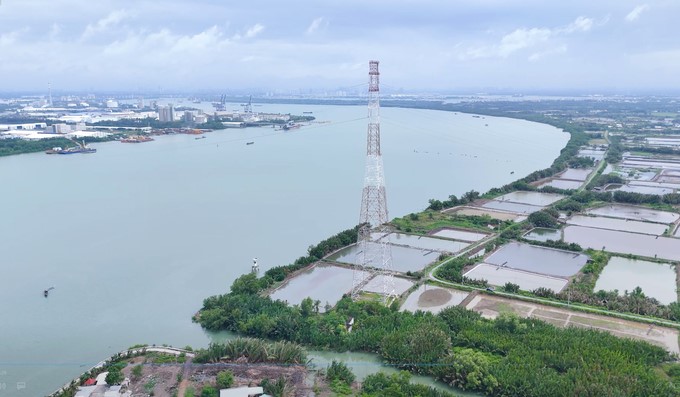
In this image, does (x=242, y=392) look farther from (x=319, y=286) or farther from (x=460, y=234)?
(x=460, y=234)

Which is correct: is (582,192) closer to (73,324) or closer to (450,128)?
(73,324)

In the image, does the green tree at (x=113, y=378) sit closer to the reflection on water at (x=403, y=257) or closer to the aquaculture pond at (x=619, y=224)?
the reflection on water at (x=403, y=257)

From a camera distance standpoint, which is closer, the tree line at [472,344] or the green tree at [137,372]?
the tree line at [472,344]

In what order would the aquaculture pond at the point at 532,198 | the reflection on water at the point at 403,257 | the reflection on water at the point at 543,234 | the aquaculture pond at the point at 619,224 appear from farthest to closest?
the aquaculture pond at the point at 532,198 < the aquaculture pond at the point at 619,224 < the reflection on water at the point at 543,234 < the reflection on water at the point at 403,257

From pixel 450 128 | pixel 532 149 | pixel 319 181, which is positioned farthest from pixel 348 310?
pixel 450 128

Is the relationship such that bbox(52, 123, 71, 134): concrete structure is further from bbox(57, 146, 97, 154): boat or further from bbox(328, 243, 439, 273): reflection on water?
bbox(328, 243, 439, 273): reflection on water

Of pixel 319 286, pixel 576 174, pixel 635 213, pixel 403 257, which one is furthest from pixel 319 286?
pixel 576 174

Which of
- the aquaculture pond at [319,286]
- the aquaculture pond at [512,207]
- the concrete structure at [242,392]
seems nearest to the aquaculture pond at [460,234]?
the aquaculture pond at [512,207]

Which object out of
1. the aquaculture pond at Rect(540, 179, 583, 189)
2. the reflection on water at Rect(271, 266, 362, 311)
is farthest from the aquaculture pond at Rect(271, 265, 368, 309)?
the aquaculture pond at Rect(540, 179, 583, 189)

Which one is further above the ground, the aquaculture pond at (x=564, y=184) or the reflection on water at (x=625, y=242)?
the aquaculture pond at (x=564, y=184)
